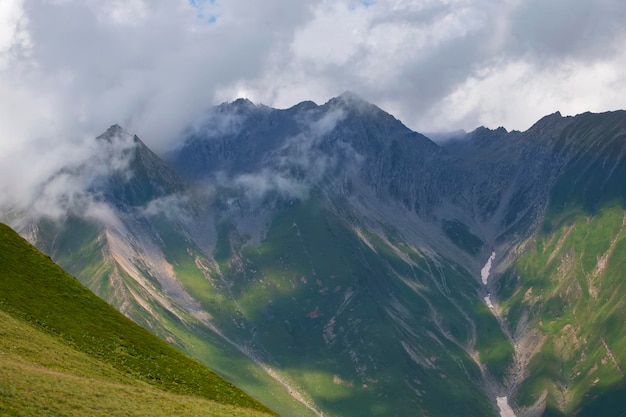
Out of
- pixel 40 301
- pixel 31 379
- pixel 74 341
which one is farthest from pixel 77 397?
pixel 40 301

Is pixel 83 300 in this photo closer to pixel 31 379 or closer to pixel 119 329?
pixel 119 329

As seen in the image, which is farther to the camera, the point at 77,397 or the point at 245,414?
the point at 245,414

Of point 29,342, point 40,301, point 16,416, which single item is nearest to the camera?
point 16,416

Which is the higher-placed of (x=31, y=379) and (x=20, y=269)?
(x=20, y=269)

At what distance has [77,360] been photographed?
94125 mm

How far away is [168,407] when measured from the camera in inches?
3231

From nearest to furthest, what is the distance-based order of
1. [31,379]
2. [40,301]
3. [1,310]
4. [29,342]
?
[31,379], [29,342], [1,310], [40,301]

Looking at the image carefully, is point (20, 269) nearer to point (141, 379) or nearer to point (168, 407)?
point (141, 379)

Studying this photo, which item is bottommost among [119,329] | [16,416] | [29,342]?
[16,416]

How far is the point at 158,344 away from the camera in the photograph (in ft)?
386

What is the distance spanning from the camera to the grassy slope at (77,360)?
73.8 meters

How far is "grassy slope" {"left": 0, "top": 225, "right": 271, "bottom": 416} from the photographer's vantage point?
242 feet

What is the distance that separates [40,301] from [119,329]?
42.1ft

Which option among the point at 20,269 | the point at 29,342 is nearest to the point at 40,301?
the point at 20,269
